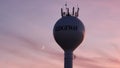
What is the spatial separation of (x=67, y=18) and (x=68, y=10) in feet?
15.1

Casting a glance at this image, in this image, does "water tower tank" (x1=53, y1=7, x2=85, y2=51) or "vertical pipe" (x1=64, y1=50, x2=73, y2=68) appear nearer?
"water tower tank" (x1=53, y1=7, x2=85, y2=51)

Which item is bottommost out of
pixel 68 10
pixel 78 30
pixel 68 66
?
pixel 68 66

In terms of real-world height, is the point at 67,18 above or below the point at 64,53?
above

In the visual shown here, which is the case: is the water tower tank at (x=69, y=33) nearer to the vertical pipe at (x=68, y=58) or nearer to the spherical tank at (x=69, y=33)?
the spherical tank at (x=69, y=33)

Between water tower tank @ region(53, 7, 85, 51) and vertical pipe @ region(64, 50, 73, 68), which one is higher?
water tower tank @ region(53, 7, 85, 51)

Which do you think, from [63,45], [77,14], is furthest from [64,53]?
[77,14]

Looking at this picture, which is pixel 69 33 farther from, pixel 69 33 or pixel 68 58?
pixel 68 58

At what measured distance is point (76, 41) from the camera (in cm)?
11056

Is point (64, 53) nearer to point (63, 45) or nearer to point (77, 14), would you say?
point (63, 45)

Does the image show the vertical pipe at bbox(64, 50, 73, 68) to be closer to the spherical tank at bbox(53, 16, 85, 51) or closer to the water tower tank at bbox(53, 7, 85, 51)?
the spherical tank at bbox(53, 16, 85, 51)

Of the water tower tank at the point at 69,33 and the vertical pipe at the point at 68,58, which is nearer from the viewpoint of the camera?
the water tower tank at the point at 69,33

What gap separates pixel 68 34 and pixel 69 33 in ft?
1.18

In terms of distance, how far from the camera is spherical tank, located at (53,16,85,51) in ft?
363

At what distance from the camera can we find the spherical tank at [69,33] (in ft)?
363
